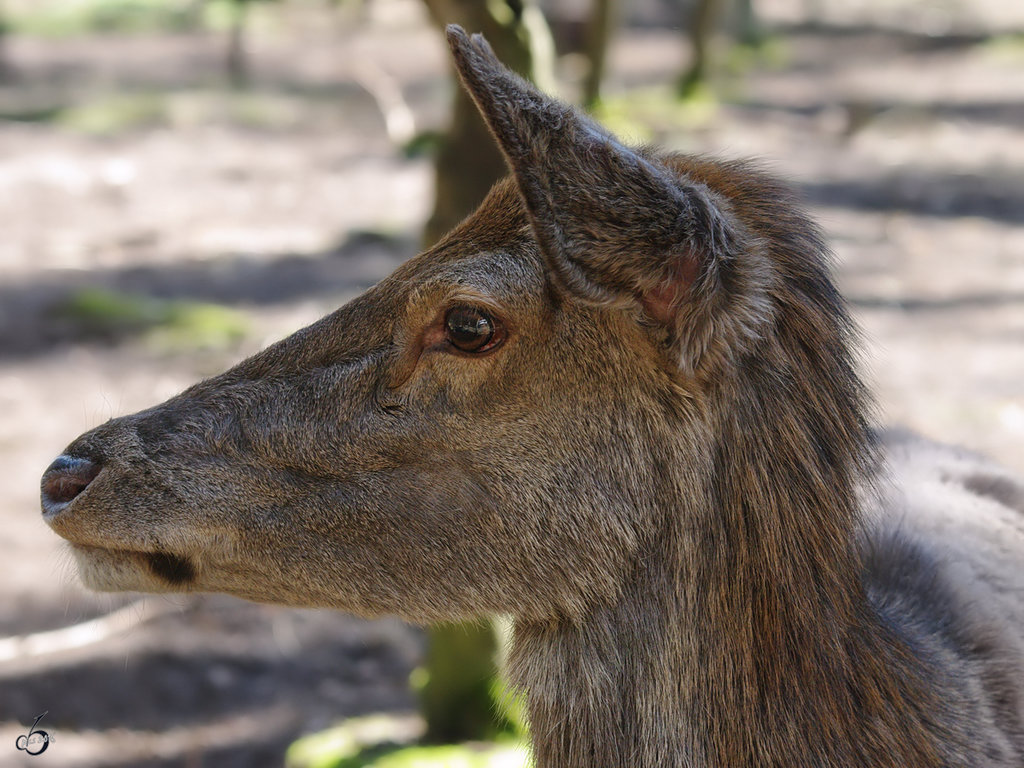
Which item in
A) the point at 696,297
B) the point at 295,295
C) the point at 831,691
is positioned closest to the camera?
the point at 696,297

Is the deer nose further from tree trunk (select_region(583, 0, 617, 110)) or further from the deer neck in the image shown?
tree trunk (select_region(583, 0, 617, 110))

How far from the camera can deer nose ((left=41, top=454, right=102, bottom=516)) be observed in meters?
3.04

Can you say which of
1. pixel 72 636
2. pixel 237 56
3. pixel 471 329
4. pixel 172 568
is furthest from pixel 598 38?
pixel 172 568

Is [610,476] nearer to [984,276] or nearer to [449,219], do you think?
[449,219]

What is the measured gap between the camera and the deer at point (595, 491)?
111 inches

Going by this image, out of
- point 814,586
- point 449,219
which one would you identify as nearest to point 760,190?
point 814,586

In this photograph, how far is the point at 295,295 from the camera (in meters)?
11.3

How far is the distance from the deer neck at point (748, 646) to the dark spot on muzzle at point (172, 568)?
104 centimetres

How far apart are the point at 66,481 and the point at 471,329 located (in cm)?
111

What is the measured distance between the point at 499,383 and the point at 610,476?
0.34 meters

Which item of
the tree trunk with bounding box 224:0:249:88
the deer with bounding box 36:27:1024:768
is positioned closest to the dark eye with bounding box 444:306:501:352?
the deer with bounding box 36:27:1024:768

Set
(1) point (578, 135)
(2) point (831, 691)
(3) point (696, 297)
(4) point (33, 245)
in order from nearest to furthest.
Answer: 1. (1) point (578, 135)
2. (3) point (696, 297)
3. (2) point (831, 691)
4. (4) point (33, 245)

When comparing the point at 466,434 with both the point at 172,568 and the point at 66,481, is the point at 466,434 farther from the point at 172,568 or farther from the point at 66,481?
the point at 66,481

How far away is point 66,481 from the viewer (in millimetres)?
3049
